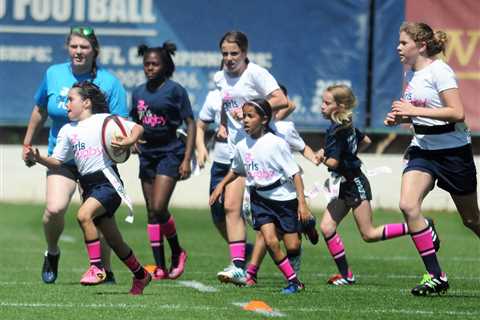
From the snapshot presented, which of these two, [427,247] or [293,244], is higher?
[427,247]

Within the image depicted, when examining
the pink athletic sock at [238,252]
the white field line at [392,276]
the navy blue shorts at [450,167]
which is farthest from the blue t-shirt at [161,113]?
the navy blue shorts at [450,167]

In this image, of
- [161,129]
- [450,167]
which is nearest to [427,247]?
[450,167]

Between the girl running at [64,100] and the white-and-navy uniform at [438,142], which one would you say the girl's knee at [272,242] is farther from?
the girl running at [64,100]

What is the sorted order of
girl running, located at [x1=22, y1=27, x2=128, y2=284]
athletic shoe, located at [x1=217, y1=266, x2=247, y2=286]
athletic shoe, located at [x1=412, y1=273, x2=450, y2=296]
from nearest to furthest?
athletic shoe, located at [x1=412, y1=273, x2=450, y2=296] → girl running, located at [x1=22, y1=27, x2=128, y2=284] → athletic shoe, located at [x1=217, y1=266, x2=247, y2=286]

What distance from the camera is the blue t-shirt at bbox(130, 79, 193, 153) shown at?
1229cm

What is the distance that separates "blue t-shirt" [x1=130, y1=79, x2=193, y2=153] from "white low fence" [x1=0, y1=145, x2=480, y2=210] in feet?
29.5

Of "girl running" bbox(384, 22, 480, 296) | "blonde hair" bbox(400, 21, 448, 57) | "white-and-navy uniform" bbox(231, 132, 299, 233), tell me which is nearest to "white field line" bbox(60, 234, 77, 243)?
"white-and-navy uniform" bbox(231, 132, 299, 233)

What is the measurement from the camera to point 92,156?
417 inches

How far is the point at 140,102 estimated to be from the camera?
12352 mm

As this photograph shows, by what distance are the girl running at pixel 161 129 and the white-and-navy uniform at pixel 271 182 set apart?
4.57 feet

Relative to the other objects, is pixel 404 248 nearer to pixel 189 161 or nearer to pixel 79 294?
pixel 189 161

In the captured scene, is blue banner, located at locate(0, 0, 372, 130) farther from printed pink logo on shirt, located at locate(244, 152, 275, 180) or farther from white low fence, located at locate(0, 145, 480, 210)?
printed pink logo on shirt, located at locate(244, 152, 275, 180)

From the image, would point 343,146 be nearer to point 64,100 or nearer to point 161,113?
point 161,113

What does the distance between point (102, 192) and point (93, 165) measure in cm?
24
